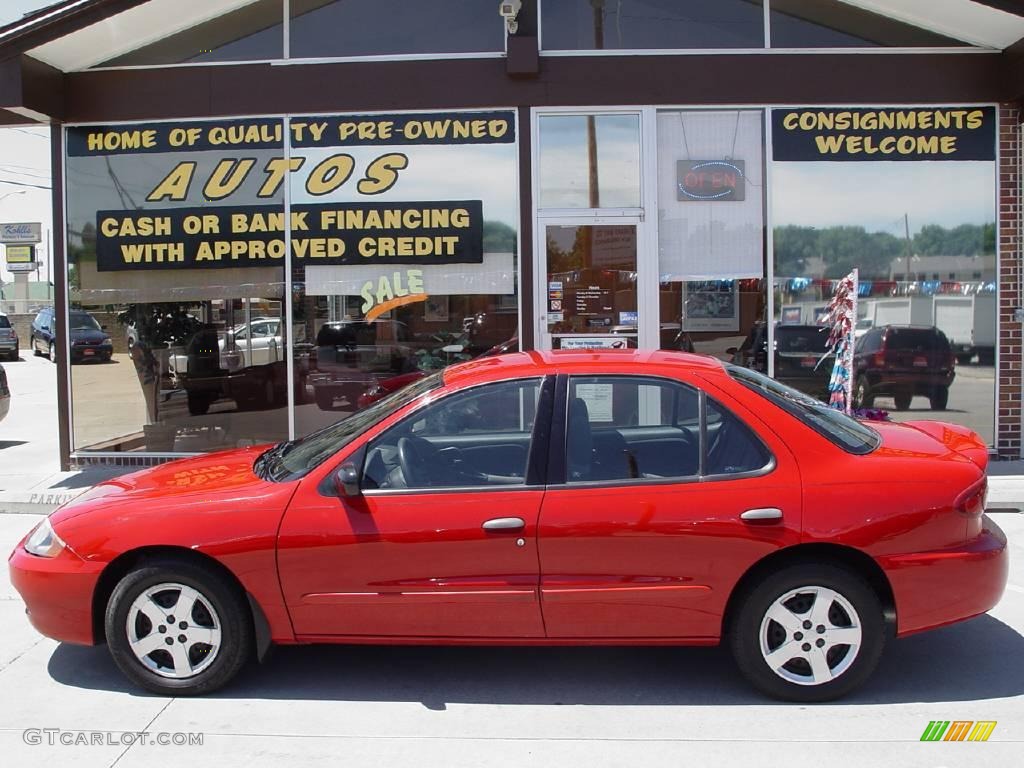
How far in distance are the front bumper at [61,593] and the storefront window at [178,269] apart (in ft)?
17.4

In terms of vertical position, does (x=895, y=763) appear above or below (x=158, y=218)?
below

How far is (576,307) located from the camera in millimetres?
9555

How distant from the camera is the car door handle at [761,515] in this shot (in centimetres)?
427

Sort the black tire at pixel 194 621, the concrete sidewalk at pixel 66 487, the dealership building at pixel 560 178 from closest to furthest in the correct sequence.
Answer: the black tire at pixel 194 621 → the concrete sidewalk at pixel 66 487 → the dealership building at pixel 560 178

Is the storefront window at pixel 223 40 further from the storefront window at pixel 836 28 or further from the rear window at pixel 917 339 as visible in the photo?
the rear window at pixel 917 339

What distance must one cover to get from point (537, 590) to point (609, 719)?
63cm

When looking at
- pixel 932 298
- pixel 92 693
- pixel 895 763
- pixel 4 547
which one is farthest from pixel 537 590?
pixel 932 298

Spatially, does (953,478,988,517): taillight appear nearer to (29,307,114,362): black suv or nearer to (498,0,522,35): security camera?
(498,0,522,35): security camera

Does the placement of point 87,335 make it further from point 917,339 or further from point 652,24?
point 917,339

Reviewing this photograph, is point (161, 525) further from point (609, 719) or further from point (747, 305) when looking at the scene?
point (747, 305)

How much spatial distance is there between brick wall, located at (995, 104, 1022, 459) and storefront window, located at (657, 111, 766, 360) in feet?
7.46

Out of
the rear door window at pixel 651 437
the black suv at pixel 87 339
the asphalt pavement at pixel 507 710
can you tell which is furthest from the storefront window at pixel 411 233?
the rear door window at pixel 651 437

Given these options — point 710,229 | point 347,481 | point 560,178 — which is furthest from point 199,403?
point 347,481

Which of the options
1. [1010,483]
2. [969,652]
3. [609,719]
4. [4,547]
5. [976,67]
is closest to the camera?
[609,719]
